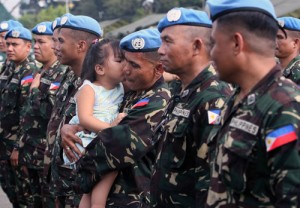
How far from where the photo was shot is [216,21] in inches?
103

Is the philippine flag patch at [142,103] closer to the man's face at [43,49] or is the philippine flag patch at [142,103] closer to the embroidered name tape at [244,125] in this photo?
the embroidered name tape at [244,125]

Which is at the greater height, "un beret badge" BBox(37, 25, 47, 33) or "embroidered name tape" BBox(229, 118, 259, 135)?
"embroidered name tape" BBox(229, 118, 259, 135)

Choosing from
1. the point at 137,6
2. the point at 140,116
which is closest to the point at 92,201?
the point at 140,116

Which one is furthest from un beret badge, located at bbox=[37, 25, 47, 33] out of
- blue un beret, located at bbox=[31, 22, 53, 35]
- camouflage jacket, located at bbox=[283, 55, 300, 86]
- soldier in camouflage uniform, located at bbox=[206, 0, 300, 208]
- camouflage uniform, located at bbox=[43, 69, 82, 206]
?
soldier in camouflage uniform, located at bbox=[206, 0, 300, 208]

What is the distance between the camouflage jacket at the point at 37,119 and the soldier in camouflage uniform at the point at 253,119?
11.9 feet

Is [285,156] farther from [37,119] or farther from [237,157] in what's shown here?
[37,119]

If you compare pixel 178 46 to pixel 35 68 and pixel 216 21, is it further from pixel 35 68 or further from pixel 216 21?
pixel 35 68

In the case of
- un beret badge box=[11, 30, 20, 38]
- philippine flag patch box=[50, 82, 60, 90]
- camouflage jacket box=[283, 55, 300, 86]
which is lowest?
un beret badge box=[11, 30, 20, 38]

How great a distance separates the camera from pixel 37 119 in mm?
6309

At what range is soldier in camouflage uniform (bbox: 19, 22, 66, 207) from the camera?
239 inches

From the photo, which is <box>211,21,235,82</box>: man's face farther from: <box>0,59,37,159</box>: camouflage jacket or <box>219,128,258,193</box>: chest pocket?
<box>0,59,37,159</box>: camouflage jacket

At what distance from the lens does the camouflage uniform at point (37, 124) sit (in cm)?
608

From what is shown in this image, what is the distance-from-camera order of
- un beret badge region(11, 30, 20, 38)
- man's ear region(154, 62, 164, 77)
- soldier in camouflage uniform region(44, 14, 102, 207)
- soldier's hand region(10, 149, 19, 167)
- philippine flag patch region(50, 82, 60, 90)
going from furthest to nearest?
un beret badge region(11, 30, 20, 38) < soldier's hand region(10, 149, 19, 167) < philippine flag patch region(50, 82, 60, 90) < soldier in camouflage uniform region(44, 14, 102, 207) < man's ear region(154, 62, 164, 77)

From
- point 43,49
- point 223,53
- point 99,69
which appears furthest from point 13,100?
point 223,53
